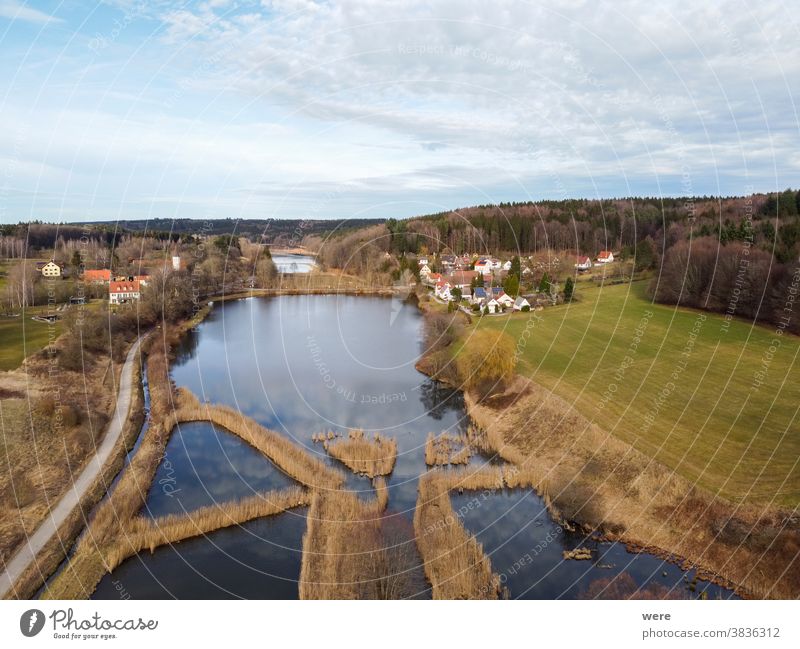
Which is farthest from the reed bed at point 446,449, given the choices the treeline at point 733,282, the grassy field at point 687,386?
the treeline at point 733,282

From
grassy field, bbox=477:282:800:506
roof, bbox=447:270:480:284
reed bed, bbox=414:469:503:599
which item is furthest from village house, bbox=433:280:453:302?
reed bed, bbox=414:469:503:599

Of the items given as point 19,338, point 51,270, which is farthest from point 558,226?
point 19,338

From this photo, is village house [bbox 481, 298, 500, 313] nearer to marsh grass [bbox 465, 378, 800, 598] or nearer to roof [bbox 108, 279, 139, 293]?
marsh grass [bbox 465, 378, 800, 598]

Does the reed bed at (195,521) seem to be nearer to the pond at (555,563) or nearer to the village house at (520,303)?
the pond at (555,563)

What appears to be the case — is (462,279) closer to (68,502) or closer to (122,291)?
(122,291)

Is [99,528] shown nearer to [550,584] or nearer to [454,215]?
[550,584]

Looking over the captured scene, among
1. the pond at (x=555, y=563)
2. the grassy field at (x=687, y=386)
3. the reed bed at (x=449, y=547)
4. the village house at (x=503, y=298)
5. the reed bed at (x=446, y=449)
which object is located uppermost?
the village house at (x=503, y=298)
